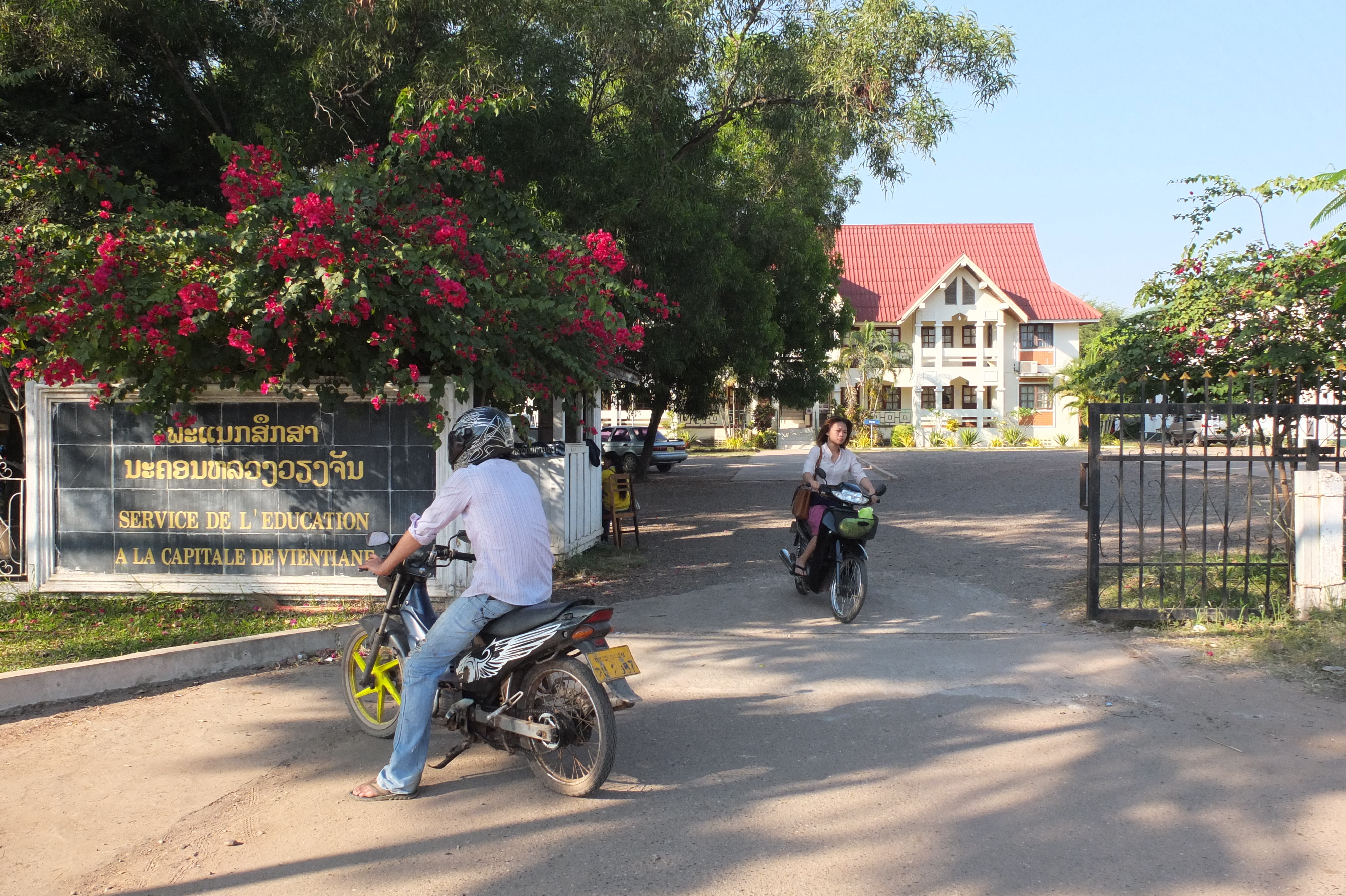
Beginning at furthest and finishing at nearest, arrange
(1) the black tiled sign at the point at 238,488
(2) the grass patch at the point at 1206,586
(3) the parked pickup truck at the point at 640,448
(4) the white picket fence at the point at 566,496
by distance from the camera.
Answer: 1. (3) the parked pickup truck at the point at 640,448
2. (4) the white picket fence at the point at 566,496
3. (1) the black tiled sign at the point at 238,488
4. (2) the grass patch at the point at 1206,586

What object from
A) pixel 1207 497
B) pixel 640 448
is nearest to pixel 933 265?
pixel 640 448

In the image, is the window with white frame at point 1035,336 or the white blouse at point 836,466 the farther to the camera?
the window with white frame at point 1035,336

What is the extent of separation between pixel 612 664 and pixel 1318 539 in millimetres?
6055

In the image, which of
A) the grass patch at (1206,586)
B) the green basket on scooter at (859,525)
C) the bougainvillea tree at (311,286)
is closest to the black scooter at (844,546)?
the green basket on scooter at (859,525)

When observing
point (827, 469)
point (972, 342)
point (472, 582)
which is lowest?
point (472, 582)

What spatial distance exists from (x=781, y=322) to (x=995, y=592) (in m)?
14.5

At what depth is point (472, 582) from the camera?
15.2 feet

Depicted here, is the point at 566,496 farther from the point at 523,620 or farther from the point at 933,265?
the point at 933,265

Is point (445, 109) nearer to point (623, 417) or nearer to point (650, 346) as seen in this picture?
point (650, 346)

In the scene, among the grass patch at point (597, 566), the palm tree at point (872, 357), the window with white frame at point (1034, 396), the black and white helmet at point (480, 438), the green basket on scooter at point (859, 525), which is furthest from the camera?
the window with white frame at point (1034, 396)

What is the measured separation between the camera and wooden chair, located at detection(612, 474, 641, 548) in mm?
12922

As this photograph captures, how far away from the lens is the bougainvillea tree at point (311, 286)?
739cm

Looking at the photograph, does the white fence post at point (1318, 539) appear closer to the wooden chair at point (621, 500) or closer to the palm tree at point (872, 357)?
the wooden chair at point (621, 500)

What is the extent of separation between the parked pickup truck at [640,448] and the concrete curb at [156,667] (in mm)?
22691
